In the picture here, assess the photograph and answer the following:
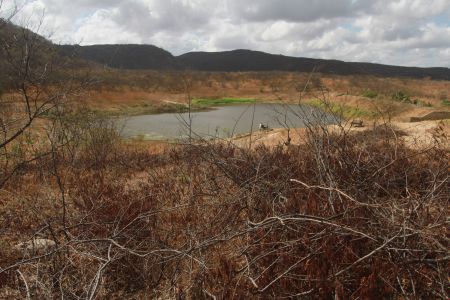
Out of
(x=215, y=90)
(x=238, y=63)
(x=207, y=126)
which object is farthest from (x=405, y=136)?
(x=238, y=63)

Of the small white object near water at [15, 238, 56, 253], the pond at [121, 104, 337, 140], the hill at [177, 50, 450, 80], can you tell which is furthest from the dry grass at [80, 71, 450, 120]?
the hill at [177, 50, 450, 80]

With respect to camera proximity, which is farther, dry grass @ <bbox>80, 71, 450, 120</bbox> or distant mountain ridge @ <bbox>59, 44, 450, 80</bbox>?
distant mountain ridge @ <bbox>59, 44, 450, 80</bbox>

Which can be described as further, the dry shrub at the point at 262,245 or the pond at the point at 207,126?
the pond at the point at 207,126

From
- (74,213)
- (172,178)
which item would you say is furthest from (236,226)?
(172,178)

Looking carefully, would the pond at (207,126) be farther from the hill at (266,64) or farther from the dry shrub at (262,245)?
the hill at (266,64)

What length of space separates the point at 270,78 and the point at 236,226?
190 feet

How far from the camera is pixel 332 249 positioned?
2521mm

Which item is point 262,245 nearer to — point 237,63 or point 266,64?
point 266,64

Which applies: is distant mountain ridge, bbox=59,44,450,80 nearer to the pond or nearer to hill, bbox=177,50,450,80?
hill, bbox=177,50,450,80

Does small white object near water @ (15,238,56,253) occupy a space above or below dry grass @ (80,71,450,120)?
above

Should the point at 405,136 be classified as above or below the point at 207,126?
above

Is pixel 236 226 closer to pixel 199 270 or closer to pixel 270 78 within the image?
pixel 199 270

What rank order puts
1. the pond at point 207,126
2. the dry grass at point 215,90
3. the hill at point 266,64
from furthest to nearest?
1. the hill at point 266,64
2. the dry grass at point 215,90
3. the pond at point 207,126

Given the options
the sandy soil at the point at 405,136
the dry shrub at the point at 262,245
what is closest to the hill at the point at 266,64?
the sandy soil at the point at 405,136
